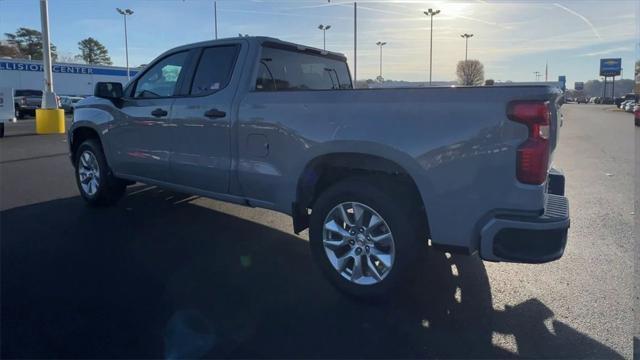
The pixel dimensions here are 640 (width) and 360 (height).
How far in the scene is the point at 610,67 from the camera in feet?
313

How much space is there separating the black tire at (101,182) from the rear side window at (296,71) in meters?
2.75

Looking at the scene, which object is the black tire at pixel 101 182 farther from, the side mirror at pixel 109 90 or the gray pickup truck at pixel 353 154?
the side mirror at pixel 109 90

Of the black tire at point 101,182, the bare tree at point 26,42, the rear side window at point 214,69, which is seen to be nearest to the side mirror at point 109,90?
the black tire at point 101,182

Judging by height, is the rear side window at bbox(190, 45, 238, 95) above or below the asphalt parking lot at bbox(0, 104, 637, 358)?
above

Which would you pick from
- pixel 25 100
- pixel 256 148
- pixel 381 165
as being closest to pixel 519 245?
pixel 381 165

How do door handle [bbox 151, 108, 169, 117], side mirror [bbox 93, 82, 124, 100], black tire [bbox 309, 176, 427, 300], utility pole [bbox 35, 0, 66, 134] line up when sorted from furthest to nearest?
utility pole [bbox 35, 0, 66, 134]
side mirror [bbox 93, 82, 124, 100]
door handle [bbox 151, 108, 169, 117]
black tire [bbox 309, 176, 427, 300]

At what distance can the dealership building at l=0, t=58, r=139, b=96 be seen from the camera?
3581 centimetres

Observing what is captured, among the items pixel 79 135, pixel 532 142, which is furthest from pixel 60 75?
pixel 532 142

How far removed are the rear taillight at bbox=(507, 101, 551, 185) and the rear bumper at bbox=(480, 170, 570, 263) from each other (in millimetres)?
258

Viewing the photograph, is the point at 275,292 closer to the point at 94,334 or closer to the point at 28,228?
the point at 94,334

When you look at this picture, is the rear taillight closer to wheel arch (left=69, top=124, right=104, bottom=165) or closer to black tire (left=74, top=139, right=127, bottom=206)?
black tire (left=74, top=139, right=127, bottom=206)

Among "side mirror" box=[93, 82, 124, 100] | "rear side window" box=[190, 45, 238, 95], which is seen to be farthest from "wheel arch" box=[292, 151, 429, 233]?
"side mirror" box=[93, 82, 124, 100]

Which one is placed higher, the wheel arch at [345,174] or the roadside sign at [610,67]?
the roadside sign at [610,67]

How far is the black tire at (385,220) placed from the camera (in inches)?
136
